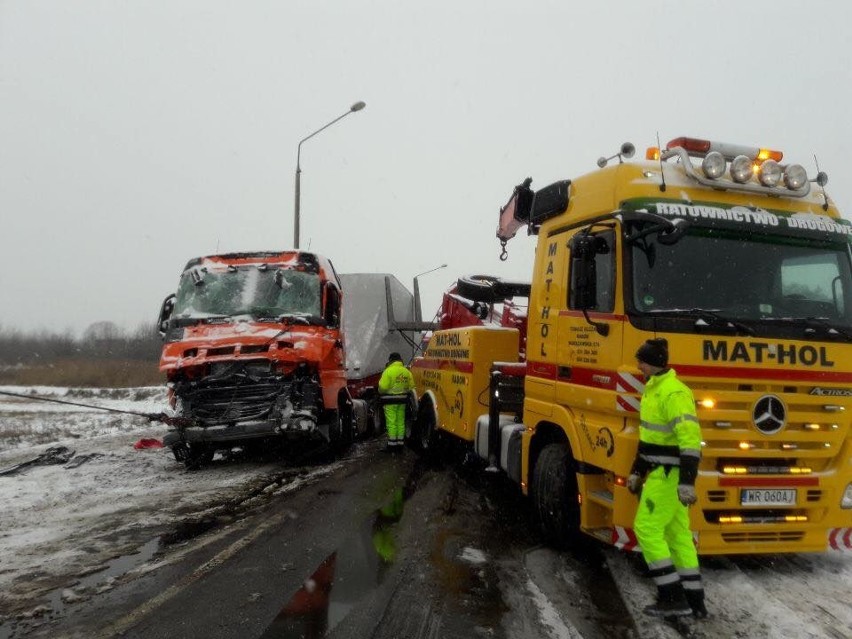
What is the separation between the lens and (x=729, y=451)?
4.59 metres

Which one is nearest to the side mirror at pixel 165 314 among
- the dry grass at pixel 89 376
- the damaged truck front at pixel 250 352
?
the damaged truck front at pixel 250 352

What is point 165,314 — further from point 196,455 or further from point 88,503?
point 88,503

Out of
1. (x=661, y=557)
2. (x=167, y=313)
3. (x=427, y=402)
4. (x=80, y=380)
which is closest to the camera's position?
(x=661, y=557)

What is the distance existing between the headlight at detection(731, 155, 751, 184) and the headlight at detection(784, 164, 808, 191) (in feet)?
1.18

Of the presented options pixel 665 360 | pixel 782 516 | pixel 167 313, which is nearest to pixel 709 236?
pixel 665 360

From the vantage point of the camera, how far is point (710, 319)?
4707 mm

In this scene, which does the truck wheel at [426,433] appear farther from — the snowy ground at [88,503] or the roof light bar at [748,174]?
the roof light bar at [748,174]

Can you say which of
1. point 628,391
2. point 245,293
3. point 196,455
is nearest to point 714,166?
point 628,391

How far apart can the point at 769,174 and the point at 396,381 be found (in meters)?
7.32

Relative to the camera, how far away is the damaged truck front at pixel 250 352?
8.76 meters

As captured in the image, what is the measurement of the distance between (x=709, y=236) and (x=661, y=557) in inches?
93.8

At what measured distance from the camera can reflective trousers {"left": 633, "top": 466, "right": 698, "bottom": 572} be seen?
167 inches

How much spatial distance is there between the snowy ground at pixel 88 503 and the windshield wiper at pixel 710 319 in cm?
457

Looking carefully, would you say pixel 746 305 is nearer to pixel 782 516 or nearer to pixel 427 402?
pixel 782 516
